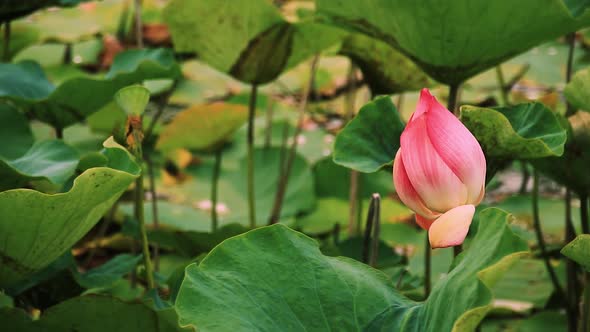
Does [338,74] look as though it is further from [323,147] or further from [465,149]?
[465,149]

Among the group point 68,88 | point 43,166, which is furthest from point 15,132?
point 43,166

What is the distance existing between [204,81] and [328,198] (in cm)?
99

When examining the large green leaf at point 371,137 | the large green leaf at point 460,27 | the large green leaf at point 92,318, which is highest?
the large green leaf at point 460,27

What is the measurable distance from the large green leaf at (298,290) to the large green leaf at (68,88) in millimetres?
459

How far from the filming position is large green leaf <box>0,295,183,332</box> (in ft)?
2.46

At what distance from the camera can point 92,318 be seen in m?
0.76

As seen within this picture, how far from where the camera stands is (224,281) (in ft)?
2.12

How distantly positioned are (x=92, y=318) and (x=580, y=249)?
410 millimetres

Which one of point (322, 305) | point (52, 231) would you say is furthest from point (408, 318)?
point (52, 231)

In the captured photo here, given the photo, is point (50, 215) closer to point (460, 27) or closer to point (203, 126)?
point (460, 27)

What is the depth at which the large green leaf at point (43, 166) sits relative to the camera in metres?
0.81

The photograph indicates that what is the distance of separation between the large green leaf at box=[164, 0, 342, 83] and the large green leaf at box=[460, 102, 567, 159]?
0.46m

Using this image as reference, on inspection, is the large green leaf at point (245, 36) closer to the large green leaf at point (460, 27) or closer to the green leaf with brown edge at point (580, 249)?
the large green leaf at point (460, 27)

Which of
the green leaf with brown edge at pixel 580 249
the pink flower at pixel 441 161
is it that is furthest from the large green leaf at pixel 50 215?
the green leaf with brown edge at pixel 580 249
